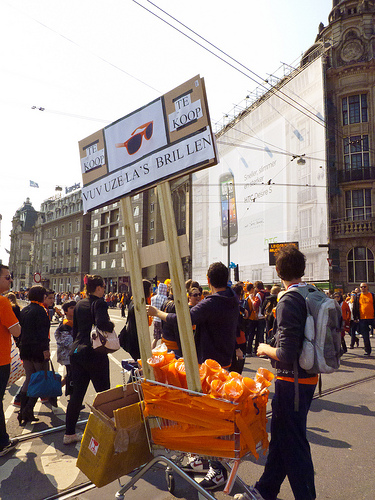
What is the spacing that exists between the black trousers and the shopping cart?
1569 millimetres

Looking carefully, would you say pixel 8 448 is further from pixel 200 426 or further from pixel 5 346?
pixel 200 426

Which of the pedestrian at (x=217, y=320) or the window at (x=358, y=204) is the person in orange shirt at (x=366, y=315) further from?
the window at (x=358, y=204)

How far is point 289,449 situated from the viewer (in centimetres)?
263

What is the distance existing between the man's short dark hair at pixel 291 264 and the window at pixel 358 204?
26.2 metres

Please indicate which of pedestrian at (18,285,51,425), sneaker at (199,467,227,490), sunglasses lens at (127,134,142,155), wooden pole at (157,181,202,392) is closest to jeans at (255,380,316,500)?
sneaker at (199,467,227,490)

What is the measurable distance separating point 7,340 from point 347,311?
35.8ft

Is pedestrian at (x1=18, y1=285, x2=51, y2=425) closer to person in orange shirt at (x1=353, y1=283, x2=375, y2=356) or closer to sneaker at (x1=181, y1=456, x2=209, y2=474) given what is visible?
sneaker at (x1=181, y1=456, x2=209, y2=474)

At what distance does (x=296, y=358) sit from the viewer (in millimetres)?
2605

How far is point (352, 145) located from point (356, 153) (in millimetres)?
726

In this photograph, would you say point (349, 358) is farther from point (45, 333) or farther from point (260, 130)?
point (260, 130)

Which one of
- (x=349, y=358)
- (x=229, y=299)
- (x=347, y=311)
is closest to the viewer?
(x=229, y=299)

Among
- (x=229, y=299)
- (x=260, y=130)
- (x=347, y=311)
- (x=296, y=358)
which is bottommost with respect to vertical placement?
(x=347, y=311)

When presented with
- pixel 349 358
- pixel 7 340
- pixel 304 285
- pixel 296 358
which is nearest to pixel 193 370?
pixel 296 358

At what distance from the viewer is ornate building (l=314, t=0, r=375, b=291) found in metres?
26.2
